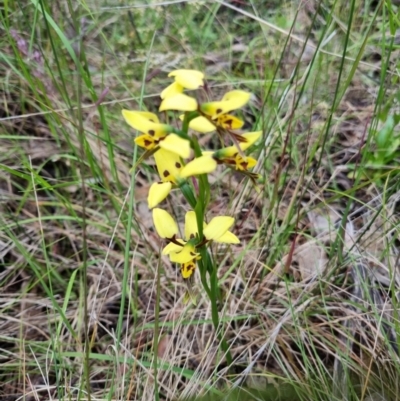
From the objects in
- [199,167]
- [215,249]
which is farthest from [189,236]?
[215,249]

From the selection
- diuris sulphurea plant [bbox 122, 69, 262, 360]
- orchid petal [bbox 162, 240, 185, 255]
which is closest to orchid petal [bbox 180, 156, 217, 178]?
diuris sulphurea plant [bbox 122, 69, 262, 360]

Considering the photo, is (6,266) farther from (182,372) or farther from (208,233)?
(208,233)

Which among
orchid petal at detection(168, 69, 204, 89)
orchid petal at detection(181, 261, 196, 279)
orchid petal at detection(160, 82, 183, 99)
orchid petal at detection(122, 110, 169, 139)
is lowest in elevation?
orchid petal at detection(181, 261, 196, 279)

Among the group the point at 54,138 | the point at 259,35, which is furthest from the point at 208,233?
the point at 259,35

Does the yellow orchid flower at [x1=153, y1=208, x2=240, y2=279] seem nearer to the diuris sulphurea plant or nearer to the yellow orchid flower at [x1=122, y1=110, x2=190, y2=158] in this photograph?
the diuris sulphurea plant

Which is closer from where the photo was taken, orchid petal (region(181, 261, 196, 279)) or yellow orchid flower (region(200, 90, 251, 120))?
yellow orchid flower (region(200, 90, 251, 120))

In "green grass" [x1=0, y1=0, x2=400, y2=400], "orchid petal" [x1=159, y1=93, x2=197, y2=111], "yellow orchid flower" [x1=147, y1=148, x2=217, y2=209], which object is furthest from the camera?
"green grass" [x1=0, y1=0, x2=400, y2=400]
